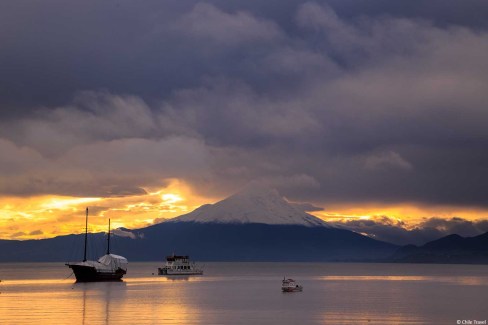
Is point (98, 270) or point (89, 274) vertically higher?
point (98, 270)

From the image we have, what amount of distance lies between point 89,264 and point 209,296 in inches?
2429

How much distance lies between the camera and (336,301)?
11294 centimetres

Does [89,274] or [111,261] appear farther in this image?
[111,261]

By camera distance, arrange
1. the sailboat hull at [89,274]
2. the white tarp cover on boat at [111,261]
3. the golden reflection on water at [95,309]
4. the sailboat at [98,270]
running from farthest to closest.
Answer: the white tarp cover on boat at [111,261] < the sailboat at [98,270] < the sailboat hull at [89,274] < the golden reflection on water at [95,309]

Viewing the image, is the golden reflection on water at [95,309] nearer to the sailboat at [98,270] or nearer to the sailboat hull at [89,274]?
the sailboat hull at [89,274]

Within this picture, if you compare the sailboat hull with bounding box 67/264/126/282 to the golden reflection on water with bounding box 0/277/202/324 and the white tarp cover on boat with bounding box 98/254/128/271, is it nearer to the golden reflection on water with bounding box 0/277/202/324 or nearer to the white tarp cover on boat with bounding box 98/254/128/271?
the white tarp cover on boat with bounding box 98/254/128/271

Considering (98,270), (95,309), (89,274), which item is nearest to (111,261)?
(98,270)

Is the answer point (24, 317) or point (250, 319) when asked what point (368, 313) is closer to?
point (250, 319)

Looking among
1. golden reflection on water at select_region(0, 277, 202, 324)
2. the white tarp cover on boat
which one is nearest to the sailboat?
the white tarp cover on boat

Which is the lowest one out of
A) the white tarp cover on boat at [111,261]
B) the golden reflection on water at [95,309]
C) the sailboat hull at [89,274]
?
the golden reflection on water at [95,309]

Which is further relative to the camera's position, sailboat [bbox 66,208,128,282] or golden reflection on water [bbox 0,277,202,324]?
sailboat [bbox 66,208,128,282]

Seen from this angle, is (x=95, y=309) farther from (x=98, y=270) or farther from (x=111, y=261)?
(x=111, y=261)

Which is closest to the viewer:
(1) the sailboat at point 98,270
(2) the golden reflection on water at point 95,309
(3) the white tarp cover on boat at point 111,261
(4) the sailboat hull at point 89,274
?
(2) the golden reflection on water at point 95,309

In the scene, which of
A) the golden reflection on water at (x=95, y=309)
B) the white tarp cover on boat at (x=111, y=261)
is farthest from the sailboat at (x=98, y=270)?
the golden reflection on water at (x=95, y=309)
